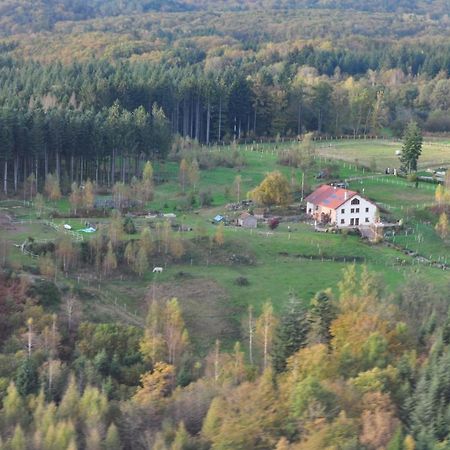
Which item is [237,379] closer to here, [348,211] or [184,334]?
[184,334]

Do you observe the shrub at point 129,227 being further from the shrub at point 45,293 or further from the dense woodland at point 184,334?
the shrub at point 45,293

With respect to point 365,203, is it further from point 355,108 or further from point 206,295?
point 355,108

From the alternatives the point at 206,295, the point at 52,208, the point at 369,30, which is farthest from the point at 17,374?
the point at 369,30

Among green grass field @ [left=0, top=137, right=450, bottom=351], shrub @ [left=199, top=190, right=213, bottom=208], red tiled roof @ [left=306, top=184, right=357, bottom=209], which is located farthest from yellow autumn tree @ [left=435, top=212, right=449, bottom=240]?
shrub @ [left=199, top=190, right=213, bottom=208]

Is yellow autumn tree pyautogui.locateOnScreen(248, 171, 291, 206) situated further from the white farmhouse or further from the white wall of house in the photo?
the white wall of house

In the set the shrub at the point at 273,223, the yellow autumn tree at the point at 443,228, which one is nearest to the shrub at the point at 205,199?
the shrub at the point at 273,223

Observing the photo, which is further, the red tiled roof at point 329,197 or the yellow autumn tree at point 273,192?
the yellow autumn tree at point 273,192
